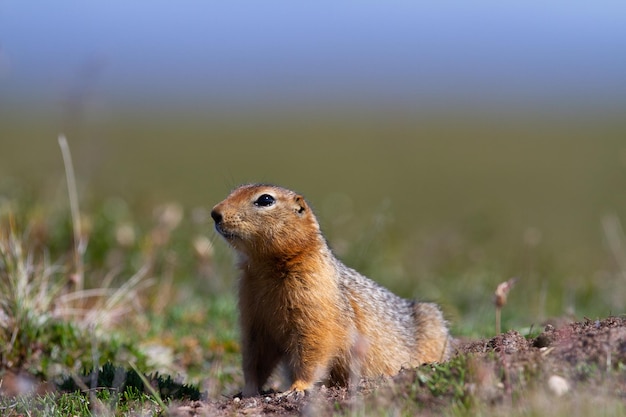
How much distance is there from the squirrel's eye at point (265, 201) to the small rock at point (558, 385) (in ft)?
8.44

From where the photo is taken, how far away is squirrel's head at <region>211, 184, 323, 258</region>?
22.4 ft

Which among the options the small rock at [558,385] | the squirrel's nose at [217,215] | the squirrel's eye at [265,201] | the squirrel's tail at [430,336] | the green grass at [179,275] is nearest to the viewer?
the small rock at [558,385]

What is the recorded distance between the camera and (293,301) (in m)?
6.83

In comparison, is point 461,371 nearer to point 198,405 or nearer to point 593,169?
point 198,405

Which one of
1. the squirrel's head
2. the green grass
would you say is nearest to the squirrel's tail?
the green grass

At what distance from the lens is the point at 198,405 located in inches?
245

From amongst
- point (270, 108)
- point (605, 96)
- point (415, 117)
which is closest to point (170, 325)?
point (415, 117)

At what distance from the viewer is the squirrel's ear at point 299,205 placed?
23.8 feet

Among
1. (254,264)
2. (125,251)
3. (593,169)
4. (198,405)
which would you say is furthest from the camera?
(593,169)

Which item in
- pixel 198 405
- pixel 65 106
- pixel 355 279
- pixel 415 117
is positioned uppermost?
pixel 415 117

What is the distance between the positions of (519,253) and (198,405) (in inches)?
338

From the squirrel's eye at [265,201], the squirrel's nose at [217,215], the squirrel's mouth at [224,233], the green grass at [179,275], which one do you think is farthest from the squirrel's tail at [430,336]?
the squirrel's nose at [217,215]

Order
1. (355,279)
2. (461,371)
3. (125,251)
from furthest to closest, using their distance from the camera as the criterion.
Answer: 1. (125,251)
2. (355,279)
3. (461,371)

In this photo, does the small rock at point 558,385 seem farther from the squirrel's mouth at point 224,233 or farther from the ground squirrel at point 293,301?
the squirrel's mouth at point 224,233
